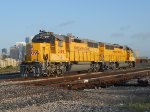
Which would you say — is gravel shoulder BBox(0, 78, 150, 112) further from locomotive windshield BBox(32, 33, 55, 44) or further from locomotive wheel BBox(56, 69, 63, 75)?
locomotive windshield BBox(32, 33, 55, 44)

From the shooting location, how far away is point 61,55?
1120 inches

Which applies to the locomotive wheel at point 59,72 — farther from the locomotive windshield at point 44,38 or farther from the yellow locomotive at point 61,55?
the locomotive windshield at point 44,38

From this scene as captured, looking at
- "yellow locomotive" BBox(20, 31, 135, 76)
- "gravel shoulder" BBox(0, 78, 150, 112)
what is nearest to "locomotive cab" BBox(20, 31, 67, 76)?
"yellow locomotive" BBox(20, 31, 135, 76)

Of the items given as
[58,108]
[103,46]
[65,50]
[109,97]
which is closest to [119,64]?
[103,46]

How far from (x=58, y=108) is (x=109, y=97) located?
3.60m

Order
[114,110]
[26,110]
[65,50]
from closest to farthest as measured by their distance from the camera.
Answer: [114,110] < [26,110] < [65,50]

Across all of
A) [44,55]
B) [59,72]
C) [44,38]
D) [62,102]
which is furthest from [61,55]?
[62,102]

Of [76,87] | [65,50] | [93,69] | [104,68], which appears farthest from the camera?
[104,68]

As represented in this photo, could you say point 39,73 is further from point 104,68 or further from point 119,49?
point 119,49

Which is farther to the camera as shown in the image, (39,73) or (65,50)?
(65,50)

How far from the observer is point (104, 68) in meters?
39.9

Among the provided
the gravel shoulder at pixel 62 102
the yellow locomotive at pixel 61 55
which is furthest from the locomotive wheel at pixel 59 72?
the gravel shoulder at pixel 62 102

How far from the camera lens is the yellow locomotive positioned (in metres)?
25.7

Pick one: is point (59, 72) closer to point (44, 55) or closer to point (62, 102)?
point (44, 55)
